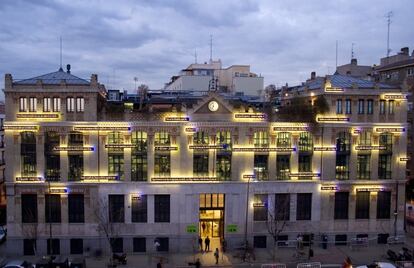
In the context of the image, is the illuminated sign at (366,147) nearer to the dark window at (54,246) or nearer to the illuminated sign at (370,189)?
the illuminated sign at (370,189)

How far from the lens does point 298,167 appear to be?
167ft

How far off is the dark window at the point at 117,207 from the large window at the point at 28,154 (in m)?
9.52

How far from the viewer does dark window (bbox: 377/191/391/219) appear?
52250 millimetres

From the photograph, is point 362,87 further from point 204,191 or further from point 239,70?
point 239,70

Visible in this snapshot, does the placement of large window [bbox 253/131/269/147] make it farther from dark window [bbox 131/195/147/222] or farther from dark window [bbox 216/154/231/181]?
dark window [bbox 131/195/147/222]

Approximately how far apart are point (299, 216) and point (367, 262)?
926cm

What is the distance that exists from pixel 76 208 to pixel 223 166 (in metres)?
18.2

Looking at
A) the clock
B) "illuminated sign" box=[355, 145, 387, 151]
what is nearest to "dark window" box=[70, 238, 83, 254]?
the clock

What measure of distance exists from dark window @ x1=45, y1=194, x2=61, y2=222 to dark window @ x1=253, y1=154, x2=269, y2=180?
24.0m

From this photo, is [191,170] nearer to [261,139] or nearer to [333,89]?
[261,139]

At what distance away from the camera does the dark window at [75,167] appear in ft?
157

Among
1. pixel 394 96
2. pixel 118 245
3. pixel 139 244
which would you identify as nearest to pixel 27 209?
pixel 118 245

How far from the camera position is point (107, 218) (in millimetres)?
47469

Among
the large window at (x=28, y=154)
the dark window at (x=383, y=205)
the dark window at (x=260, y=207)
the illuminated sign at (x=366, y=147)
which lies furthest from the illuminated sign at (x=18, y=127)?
the dark window at (x=383, y=205)
